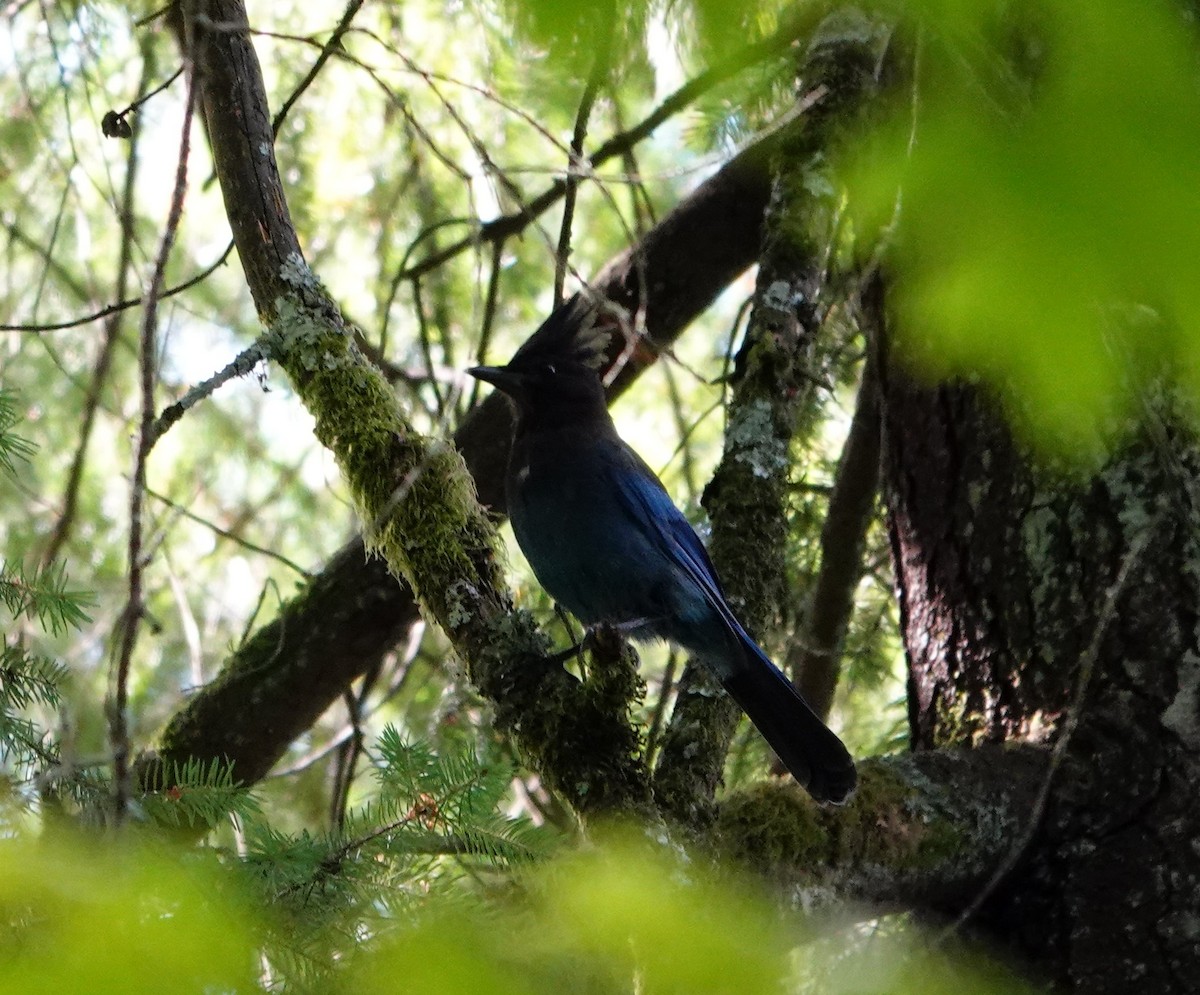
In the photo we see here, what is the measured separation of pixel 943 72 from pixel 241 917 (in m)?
1.20

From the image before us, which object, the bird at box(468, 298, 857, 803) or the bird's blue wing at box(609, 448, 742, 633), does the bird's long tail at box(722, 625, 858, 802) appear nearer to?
the bird at box(468, 298, 857, 803)

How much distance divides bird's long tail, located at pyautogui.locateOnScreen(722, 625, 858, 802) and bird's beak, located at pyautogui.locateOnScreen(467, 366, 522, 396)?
109 centimetres

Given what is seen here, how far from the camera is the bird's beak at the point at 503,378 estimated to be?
12.2ft

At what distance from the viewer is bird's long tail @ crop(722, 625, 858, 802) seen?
9.32 ft

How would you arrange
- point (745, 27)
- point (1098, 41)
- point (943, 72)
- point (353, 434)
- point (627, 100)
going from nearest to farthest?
point (1098, 41), point (745, 27), point (943, 72), point (353, 434), point (627, 100)

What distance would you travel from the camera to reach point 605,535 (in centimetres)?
357

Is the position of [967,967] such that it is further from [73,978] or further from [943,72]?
[73,978]

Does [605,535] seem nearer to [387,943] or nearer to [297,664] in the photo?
[297,664]

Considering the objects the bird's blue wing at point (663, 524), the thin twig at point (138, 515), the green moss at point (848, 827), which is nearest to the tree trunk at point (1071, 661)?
the green moss at point (848, 827)

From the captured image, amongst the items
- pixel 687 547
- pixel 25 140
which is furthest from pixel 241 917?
pixel 25 140

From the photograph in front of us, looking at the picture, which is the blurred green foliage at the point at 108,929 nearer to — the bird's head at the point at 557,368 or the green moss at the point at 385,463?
the green moss at the point at 385,463

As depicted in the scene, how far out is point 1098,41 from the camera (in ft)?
2.93

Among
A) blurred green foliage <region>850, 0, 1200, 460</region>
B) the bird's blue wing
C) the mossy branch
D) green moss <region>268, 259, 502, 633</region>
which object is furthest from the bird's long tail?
blurred green foliage <region>850, 0, 1200, 460</region>

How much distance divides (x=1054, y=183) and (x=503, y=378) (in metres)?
2.95
